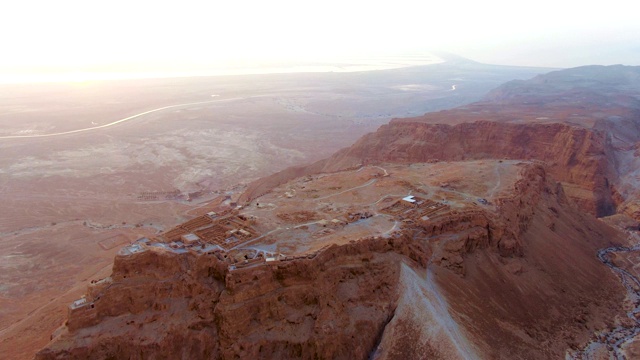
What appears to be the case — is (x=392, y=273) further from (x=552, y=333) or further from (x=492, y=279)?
(x=552, y=333)

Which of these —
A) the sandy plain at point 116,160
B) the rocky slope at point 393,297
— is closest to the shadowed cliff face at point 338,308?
the rocky slope at point 393,297

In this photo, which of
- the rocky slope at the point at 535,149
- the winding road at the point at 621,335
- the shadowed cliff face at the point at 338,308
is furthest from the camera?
the rocky slope at the point at 535,149

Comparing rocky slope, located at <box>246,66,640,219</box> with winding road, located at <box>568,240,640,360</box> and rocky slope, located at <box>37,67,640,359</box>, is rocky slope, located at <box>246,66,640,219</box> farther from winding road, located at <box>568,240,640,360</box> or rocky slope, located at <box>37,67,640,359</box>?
rocky slope, located at <box>37,67,640,359</box>

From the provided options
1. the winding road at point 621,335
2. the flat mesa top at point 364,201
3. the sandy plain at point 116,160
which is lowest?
the winding road at point 621,335

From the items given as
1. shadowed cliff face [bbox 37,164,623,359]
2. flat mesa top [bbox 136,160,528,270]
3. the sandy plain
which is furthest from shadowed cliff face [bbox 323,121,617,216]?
shadowed cliff face [bbox 37,164,623,359]

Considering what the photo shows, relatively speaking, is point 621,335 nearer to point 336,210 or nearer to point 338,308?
point 338,308

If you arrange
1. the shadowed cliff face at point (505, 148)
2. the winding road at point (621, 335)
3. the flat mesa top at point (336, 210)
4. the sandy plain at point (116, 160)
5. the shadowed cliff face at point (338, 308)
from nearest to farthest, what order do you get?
the shadowed cliff face at point (338, 308) < the flat mesa top at point (336, 210) < the winding road at point (621, 335) < the sandy plain at point (116, 160) < the shadowed cliff face at point (505, 148)

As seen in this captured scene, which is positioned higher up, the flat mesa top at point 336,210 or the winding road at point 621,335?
the flat mesa top at point 336,210

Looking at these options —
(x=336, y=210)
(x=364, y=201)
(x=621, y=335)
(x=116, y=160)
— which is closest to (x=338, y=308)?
(x=336, y=210)

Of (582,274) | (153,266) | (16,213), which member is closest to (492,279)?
(582,274)

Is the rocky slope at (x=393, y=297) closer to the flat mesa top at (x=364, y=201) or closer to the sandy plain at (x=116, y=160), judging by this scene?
the flat mesa top at (x=364, y=201)
